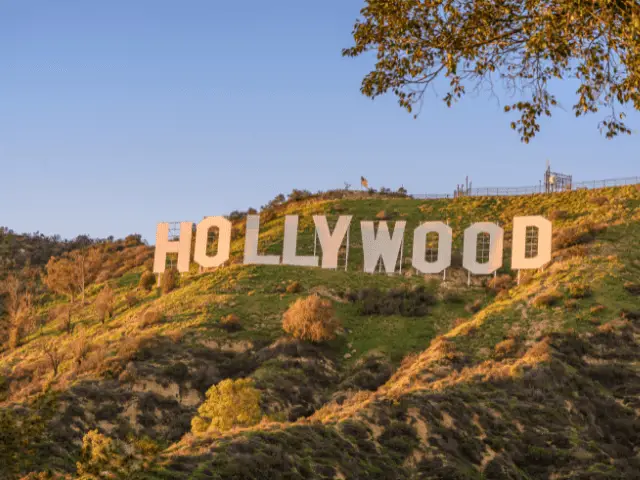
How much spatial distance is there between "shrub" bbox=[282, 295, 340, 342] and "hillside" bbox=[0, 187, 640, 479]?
2.75 feet

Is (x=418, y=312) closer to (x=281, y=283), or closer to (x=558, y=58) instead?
(x=281, y=283)

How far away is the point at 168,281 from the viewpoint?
81.6 meters

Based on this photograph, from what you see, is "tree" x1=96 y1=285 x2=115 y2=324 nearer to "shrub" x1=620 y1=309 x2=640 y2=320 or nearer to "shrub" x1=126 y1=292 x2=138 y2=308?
"shrub" x1=126 y1=292 x2=138 y2=308

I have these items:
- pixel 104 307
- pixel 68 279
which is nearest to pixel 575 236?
pixel 104 307

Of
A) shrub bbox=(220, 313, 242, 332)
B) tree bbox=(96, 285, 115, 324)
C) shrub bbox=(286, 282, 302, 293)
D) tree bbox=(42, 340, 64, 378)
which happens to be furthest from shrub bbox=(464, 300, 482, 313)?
tree bbox=(96, 285, 115, 324)

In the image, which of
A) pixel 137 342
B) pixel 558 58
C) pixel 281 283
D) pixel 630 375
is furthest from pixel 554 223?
pixel 558 58

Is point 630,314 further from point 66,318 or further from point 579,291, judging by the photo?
point 66,318

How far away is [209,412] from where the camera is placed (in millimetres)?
44781

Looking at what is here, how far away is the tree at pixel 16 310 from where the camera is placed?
266ft

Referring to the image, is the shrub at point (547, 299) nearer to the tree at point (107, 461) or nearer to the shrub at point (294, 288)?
the shrub at point (294, 288)

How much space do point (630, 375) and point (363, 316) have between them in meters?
24.2

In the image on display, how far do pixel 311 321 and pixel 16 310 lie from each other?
38.6m

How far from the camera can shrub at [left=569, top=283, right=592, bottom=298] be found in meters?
62.5

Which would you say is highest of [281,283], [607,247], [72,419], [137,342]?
[607,247]
